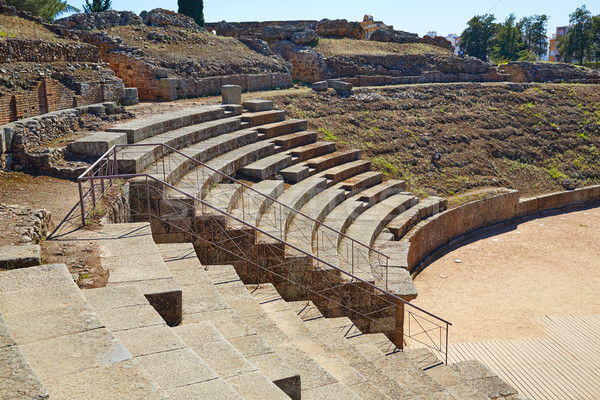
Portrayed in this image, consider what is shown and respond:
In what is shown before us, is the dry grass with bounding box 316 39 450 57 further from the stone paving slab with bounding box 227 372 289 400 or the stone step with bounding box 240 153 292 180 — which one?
the stone paving slab with bounding box 227 372 289 400

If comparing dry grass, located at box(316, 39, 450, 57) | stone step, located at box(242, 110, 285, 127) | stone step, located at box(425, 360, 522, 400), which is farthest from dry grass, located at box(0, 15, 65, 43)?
dry grass, located at box(316, 39, 450, 57)

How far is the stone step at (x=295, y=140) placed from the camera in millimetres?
13984

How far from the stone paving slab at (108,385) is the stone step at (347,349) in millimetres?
3033

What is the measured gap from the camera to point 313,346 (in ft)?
19.9

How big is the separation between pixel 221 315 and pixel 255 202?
15.5 feet

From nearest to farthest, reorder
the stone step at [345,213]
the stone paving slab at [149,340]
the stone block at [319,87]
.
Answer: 1. the stone paving slab at [149,340]
2. the stone step at [345,213]
3. the stone block at [319,87]

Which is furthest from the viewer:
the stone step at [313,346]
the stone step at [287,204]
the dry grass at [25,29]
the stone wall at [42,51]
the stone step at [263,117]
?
the stone step at [263,117]

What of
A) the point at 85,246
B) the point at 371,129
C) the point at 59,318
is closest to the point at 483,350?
the point at 85,246

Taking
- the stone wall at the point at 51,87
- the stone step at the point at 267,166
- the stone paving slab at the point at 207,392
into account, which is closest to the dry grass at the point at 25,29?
the stone wall at the point at 51,87

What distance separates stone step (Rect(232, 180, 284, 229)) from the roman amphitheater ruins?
90 mm

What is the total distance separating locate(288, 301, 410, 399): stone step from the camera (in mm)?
5734

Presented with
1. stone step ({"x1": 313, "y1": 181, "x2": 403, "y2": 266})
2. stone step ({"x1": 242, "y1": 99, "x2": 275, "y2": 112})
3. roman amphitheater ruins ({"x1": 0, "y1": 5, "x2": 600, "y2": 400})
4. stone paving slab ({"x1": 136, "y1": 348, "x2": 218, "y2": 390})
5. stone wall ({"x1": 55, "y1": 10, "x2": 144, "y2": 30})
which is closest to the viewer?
stone paving slab ({"x1": 136, "y1": 348, "x2": 218, "y2": 390})

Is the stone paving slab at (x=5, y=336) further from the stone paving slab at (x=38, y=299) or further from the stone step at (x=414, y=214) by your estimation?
the stone step at (x=414, y=214)

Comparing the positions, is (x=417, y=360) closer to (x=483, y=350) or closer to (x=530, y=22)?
(x=483, y=350)
